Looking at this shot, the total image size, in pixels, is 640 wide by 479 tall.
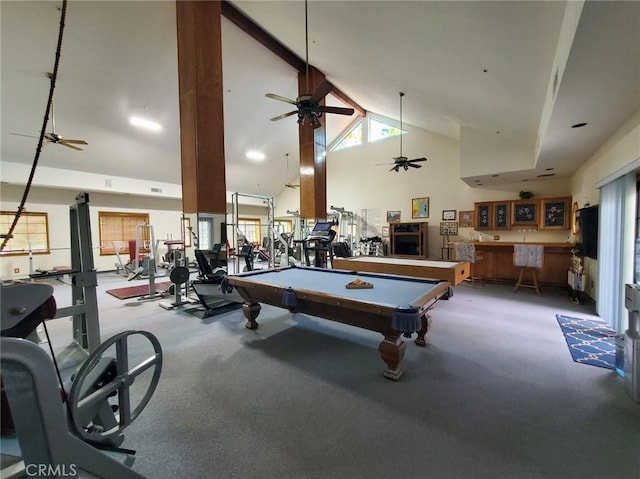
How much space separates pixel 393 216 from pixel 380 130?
3.25 meters

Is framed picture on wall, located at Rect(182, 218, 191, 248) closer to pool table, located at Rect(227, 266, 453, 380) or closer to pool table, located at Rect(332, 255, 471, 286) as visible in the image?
pool table, located at Rect(227, 266, 453, 380)

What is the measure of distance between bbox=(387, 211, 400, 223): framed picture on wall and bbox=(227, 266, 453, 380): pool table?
6147mm

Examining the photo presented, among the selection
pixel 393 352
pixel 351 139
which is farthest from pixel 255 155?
pixel 393 352

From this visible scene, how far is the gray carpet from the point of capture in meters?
1.54

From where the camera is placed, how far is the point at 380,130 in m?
9.75

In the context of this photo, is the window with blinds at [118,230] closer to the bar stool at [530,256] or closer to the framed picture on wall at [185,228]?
the framed picture on wall at [185,228]

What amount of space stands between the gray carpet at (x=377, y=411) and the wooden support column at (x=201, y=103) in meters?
2.55

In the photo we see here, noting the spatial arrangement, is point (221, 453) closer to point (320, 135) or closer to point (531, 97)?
point (531, 97)

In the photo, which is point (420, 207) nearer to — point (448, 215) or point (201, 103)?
point (448, 215)

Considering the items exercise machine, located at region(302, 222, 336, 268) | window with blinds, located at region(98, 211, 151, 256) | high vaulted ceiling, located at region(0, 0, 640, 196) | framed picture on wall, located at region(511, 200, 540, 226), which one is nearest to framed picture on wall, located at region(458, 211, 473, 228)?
framed picture on wall, located at region(511, 200, 540, 226)

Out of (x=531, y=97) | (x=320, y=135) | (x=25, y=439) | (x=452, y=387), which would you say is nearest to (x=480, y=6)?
(x=531, y=97)

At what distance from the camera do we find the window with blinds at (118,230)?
28.4 feet

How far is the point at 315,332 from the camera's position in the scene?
347 centimetres

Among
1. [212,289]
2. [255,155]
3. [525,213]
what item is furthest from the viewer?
[255,155]
